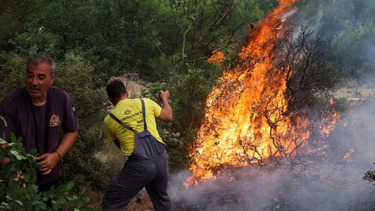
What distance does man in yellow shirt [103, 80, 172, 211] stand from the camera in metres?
3.64

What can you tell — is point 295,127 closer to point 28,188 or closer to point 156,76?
point 156,76

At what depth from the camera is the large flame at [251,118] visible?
25.6 ft

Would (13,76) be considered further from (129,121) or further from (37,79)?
(37,79)

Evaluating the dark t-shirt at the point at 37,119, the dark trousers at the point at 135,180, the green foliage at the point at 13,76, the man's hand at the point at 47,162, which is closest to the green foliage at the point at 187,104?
the green foliage at the point at 13,76

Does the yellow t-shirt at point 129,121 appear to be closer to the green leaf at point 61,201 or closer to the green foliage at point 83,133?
the green leaf at point 61,201

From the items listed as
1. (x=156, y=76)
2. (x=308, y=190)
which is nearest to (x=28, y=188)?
(x=308, y=190)

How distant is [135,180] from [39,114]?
1360 mm

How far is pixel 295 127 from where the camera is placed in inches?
346

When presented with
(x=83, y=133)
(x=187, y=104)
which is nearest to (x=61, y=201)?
(x=83, y=133)

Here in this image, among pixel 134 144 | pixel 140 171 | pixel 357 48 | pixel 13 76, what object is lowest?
pixel 140 171

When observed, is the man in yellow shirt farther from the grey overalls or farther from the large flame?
the large flame

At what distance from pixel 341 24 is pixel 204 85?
22225mm

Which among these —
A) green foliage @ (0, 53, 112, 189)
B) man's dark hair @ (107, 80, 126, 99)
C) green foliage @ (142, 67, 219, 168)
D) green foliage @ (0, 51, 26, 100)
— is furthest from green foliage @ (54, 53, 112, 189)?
man's dark hair @ (107, 80, 126, 99)

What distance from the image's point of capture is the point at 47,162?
275 cm
